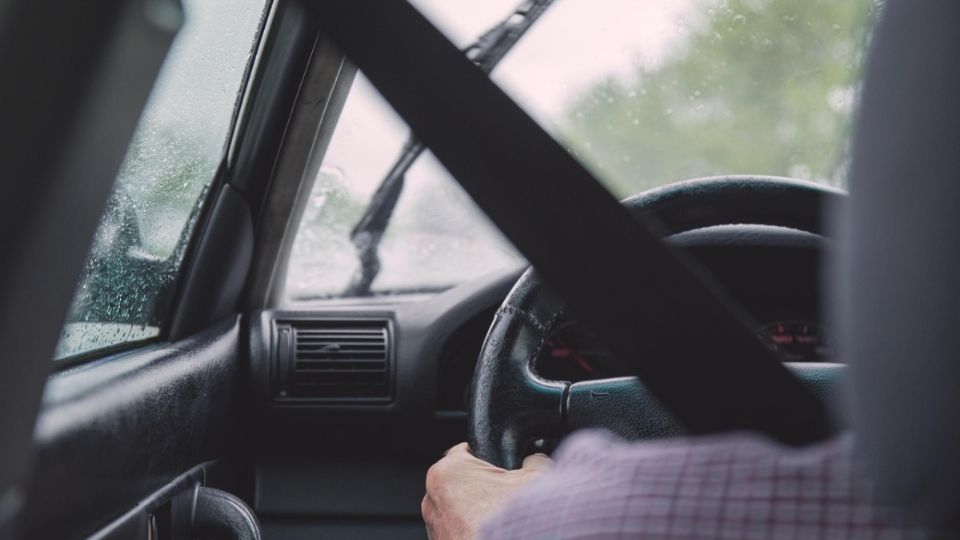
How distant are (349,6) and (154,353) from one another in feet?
3.59

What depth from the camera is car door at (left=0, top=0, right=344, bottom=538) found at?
774 mm

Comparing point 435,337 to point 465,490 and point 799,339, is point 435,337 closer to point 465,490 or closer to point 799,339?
point 799,339

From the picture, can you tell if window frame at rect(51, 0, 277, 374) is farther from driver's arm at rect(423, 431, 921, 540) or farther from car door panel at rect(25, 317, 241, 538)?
driver's arm at rect(423, 431, 921, 540)

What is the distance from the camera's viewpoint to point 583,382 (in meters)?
1.95

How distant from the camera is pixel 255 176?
2736 millimetres

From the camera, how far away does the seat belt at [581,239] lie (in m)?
1.04

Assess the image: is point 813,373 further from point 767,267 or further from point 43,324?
point 767,267

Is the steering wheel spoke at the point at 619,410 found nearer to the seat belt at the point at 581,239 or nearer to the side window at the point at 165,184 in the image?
the seat belt at the point at 581,239

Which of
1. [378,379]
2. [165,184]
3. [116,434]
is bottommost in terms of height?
[378,379]

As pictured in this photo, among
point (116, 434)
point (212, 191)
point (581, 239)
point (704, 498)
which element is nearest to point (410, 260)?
point (212, 191)

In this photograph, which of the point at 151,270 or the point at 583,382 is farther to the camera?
the point at 151,270

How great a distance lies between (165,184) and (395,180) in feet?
4.08

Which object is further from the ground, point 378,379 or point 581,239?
point 581,239

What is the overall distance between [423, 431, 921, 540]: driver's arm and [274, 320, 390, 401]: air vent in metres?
2.38
